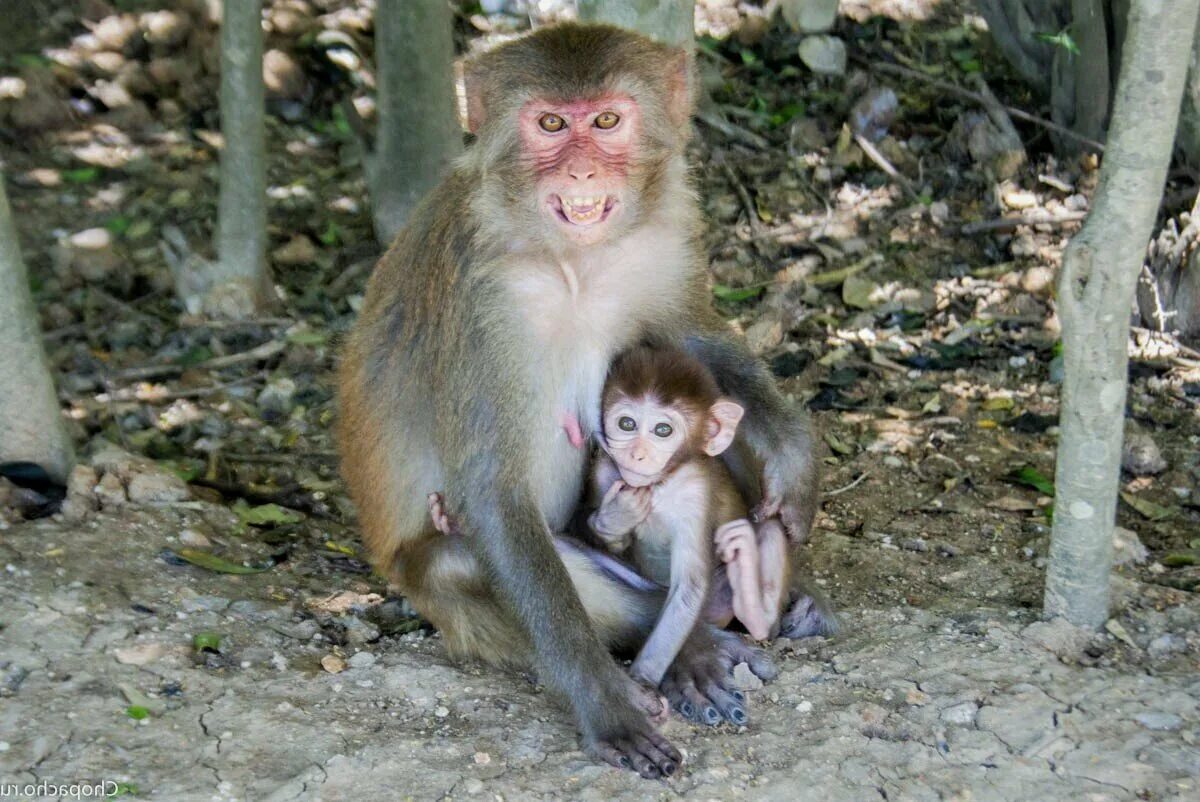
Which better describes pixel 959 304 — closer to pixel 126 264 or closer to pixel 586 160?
pixel 586 160

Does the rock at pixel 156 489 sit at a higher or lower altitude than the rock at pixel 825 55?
lower

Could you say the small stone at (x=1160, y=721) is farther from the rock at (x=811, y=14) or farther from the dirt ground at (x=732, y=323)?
the rock at (x=811, y=14)

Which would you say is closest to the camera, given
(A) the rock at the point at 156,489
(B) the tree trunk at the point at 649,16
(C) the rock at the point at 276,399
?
(A) the rock at the point at 156,489

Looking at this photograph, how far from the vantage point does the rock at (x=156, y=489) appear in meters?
4.71

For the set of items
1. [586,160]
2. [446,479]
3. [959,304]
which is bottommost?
[446,479]

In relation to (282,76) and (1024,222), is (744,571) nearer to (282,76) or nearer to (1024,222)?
(1024,222)

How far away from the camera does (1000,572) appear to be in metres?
4.45

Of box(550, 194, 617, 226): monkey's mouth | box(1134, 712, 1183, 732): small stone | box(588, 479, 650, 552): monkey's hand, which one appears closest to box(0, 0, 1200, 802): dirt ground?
box(1134, 712, 1183, 732): small stone

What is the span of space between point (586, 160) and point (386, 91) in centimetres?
324

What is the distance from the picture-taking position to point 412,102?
6.59 m

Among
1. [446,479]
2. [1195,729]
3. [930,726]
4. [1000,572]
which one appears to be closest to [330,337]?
[446,479]

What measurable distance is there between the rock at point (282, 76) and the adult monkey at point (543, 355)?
3.99 metres

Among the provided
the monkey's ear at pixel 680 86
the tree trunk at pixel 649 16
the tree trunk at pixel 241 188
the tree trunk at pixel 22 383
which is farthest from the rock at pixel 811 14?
the tree trunk at pixel 22 383

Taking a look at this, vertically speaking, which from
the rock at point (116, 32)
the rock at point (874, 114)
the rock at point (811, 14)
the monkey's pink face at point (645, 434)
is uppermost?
the rock at point (811, 14)
